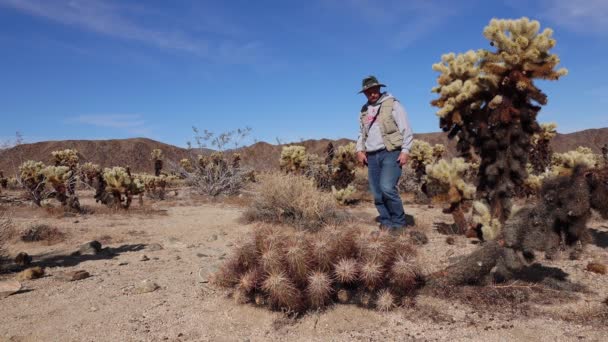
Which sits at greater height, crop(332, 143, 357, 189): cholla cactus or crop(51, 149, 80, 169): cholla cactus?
crop(51, 149, 80, 169): cholla cactus

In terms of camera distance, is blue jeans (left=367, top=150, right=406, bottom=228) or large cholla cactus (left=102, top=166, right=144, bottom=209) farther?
large cholla cactus (left=102, top=166, right=144, bottom=209)

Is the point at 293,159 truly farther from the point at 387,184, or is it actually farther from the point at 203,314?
the point at 203,314

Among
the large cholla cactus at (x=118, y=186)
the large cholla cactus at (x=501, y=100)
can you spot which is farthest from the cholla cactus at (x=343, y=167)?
the large cholla cactus at (x=501, y=100)

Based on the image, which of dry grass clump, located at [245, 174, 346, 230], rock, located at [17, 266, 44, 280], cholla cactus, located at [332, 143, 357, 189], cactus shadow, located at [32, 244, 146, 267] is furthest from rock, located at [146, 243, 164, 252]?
cholla cactus, located at [332, 143, 357, 189]

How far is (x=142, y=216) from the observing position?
8742 millimetres

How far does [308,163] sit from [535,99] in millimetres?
8879

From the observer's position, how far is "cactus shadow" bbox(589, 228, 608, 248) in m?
5.06

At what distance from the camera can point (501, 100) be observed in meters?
5.25

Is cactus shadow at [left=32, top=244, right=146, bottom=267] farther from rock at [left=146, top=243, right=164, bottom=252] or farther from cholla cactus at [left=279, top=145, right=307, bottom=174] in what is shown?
cholla cactus at [left=279, top=145, right=307, bottom=174]

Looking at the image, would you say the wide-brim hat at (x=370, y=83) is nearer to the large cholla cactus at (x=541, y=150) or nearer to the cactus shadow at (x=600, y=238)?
the cactus shadow at (x=600, y=238)

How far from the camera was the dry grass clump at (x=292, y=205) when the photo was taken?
23.1 feet

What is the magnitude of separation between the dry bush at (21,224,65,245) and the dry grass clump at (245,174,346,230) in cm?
292

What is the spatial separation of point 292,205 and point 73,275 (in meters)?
3.85

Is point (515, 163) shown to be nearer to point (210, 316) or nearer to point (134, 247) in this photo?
point (210, 316)
